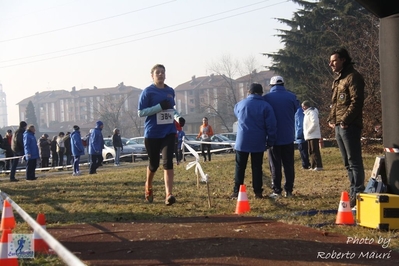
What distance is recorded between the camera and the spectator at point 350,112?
785cm

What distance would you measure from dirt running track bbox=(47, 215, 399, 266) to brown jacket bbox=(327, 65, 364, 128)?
189 cm

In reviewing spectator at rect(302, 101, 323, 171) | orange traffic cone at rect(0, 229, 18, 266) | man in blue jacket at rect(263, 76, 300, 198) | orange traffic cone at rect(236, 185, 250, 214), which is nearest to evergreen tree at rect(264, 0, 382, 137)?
spectator at rect(302, 101, 323, 171)

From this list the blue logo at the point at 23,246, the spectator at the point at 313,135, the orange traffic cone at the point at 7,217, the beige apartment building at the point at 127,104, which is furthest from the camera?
the beige apartment building at the point at 127,104

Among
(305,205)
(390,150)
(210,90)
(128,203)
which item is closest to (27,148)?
(128,203)

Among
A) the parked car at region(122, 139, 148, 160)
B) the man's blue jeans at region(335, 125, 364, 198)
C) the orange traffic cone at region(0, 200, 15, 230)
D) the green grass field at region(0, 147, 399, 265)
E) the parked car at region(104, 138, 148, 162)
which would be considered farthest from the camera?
the parked car at region(122, 139, 148, 160)

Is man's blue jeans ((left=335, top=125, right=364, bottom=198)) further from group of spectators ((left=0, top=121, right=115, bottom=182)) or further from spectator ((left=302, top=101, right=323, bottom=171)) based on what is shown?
group of spectators ((left=0, top=121, right=115, bottom=182))

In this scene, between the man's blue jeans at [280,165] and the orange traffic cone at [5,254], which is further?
the man's blue jeans at [280,165]

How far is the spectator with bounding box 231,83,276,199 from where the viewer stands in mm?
9469

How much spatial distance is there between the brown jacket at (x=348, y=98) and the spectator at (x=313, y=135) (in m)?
6.91

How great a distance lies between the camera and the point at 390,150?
714 centimetres

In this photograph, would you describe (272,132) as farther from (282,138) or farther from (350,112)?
(350,112)

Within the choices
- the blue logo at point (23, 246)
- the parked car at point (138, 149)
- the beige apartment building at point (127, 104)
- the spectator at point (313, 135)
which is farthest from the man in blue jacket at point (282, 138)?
the beige apartment building at point (127, 104)

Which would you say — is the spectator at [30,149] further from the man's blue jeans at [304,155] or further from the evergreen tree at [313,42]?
the evergreen tree at [313,42]

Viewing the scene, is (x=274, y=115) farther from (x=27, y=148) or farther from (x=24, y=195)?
(x=27, y=148)
